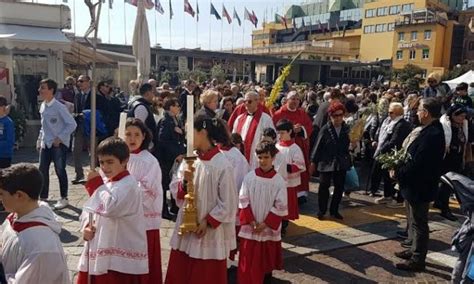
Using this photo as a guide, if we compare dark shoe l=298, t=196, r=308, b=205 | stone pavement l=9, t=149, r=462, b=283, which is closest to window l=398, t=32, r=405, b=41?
stone pavement l=9, t=149, r=462, b=283

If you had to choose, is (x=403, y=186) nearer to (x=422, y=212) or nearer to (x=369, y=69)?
(x=422, y=212)

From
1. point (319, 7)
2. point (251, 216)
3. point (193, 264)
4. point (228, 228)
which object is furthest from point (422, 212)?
point (319, 7)

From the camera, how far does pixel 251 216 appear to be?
4516mm

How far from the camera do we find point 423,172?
5074mm

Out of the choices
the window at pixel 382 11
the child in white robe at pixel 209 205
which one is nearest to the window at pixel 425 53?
the window at pixel 382 11

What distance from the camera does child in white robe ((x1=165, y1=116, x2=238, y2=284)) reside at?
12.3 ft

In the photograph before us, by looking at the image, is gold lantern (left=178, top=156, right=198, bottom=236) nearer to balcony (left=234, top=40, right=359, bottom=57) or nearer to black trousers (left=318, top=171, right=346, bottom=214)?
black trousers (left=318, top=171, right=346, bottom=214)

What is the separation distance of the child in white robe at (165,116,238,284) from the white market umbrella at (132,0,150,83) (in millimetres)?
7954

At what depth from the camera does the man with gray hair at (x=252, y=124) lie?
6.59 meters

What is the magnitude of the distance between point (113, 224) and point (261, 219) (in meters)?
1.64

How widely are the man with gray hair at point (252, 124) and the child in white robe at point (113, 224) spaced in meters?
3.27

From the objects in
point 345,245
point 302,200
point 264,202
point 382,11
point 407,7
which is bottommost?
point 345,245

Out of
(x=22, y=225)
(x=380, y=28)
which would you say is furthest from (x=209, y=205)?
(x=380, y=28)

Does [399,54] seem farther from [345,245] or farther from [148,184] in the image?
[148,184]
